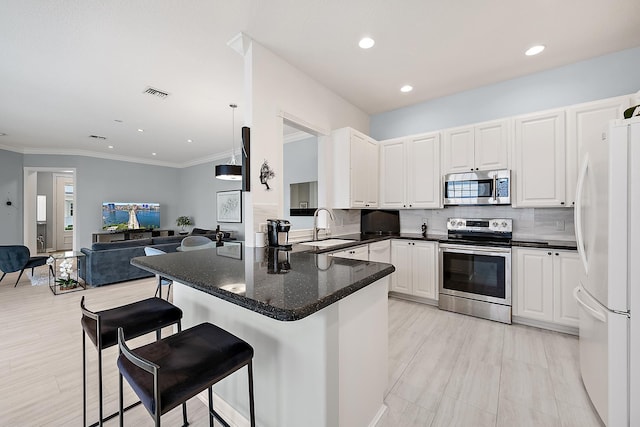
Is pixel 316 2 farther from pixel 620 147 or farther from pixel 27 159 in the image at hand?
pixel 27 159

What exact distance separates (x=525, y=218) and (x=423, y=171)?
4.41 feet

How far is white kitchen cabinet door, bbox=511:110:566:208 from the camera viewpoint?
2783 mm

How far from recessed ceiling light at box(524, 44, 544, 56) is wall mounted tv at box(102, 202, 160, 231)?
9.20 meters

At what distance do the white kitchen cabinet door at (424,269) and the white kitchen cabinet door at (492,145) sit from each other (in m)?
1.18

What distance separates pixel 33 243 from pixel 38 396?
24.0 feet

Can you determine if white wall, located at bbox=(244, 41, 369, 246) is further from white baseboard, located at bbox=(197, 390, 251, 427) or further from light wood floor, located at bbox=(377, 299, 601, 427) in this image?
light wood floor, located at bbox=(377, 299, 601, 427)

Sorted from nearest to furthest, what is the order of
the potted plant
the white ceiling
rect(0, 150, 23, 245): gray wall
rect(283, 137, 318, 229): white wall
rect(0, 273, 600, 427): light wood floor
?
1. rect(0, 273, 600, 427): light wood floor
2. the white ceiling
3. rect(283, 137, 318, 229): white wall
4. rect(0, 150, 23, 245): gray wall
5. the potted plant

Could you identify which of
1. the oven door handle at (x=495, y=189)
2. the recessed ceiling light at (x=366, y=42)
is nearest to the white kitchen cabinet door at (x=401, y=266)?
the oven door handle at (x=495, y=189)

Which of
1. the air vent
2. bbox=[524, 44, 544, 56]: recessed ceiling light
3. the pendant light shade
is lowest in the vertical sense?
the pendant light shade

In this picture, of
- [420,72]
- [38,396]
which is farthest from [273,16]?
[38,396]

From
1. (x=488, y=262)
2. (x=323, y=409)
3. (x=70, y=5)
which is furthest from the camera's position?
(x=488, y=262)

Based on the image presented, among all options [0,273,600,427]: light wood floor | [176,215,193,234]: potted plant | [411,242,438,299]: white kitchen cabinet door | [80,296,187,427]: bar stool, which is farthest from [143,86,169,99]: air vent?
[176,215,193,234]: potted plant

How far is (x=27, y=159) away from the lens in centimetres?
643

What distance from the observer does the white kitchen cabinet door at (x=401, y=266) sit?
11.6ft
